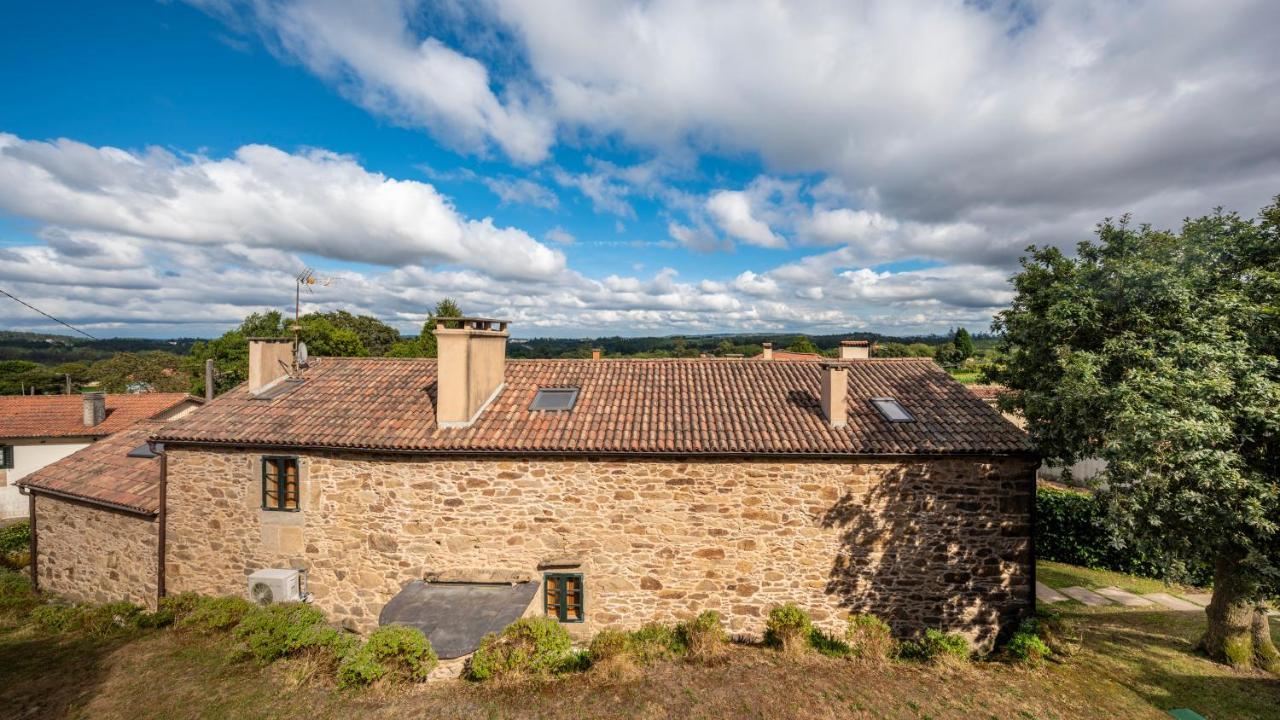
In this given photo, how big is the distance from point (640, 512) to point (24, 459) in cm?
3475

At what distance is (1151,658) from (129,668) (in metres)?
20.3

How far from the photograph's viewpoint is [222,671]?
916cm

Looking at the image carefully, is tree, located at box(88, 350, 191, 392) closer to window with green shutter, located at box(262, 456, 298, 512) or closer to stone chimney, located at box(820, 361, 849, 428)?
window with green shutter, located at box(262, 456, 298, 512)

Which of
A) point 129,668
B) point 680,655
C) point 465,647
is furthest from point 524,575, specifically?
point 129,668

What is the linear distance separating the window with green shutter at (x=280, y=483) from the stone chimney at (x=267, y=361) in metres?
2.92

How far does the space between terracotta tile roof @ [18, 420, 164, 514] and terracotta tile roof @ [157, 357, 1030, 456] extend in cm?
235

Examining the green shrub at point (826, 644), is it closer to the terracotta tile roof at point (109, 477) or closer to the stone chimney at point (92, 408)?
the terracotta tile roof at point (109, 477)

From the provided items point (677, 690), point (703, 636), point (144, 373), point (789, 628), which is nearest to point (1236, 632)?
point (789, 628)

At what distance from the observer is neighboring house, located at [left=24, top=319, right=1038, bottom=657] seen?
35.1ft

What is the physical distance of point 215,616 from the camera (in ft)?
34.8

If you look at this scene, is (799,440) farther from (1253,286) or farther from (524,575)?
(1253,286)

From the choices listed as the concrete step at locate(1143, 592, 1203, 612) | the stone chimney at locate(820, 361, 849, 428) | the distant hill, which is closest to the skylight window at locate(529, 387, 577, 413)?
the stone chimney at locate(820, 361, 849, 428)

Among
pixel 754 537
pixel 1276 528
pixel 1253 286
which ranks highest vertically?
pixel 1253 286

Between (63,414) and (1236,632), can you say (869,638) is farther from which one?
(63,414)
